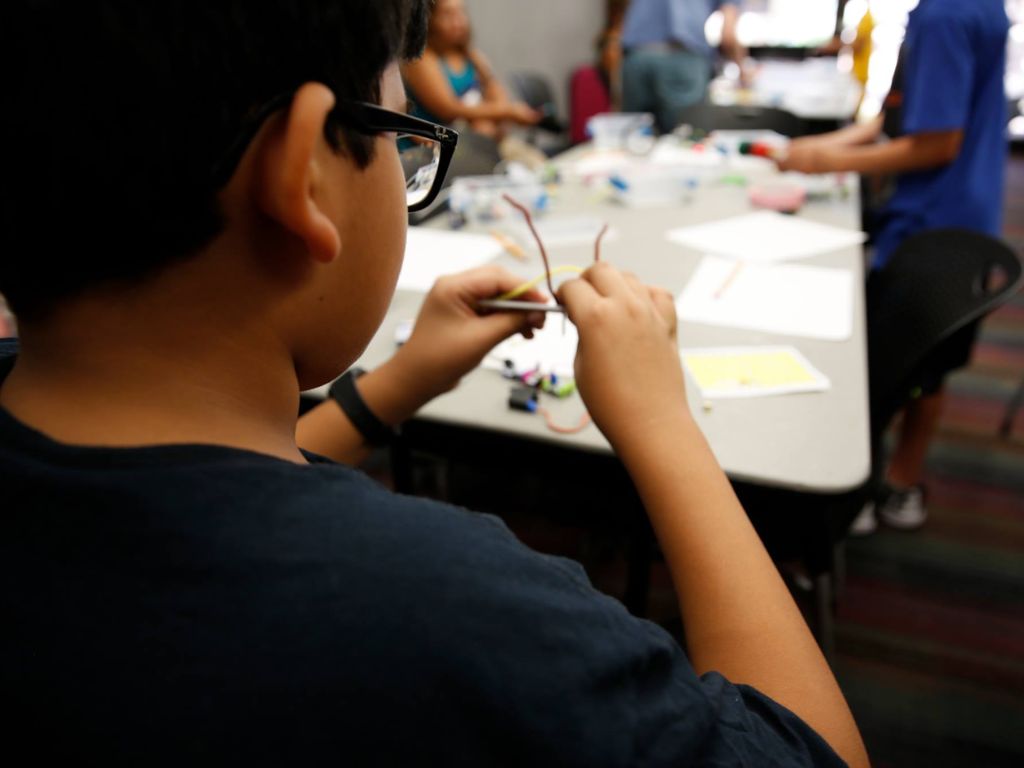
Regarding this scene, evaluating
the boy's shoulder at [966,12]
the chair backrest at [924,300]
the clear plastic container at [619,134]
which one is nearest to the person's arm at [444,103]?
the clear plastic container at [619,134]

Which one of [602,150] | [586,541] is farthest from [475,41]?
[586,541]

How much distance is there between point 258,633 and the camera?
1.15 ft

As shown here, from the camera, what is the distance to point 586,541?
193 cm

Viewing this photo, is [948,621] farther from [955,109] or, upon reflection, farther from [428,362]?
[428,362]

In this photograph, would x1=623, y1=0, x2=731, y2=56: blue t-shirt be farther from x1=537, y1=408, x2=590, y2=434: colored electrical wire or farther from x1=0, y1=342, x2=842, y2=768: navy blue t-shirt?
x1=0, y1=342, x2=842, y2=768: navy blue t-shirt

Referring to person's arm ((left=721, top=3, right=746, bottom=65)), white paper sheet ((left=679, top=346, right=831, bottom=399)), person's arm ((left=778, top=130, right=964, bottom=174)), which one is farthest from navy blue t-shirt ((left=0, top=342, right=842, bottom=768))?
person's arm ((left=721, top=3, right=746, bottom=65))

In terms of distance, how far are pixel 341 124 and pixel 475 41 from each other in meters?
Answer: 4.18

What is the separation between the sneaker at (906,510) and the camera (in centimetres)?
200

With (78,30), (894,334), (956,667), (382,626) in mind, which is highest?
(78,30)

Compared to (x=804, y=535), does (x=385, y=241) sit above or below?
above

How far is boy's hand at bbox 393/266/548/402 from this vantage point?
2.95 feet

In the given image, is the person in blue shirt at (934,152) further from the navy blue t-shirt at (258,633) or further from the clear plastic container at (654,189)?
the navy blue t-shirt at (258,633)

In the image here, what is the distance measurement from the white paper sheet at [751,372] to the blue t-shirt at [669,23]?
317 cm

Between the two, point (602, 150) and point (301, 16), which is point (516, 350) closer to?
point (301, 16)
